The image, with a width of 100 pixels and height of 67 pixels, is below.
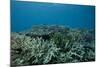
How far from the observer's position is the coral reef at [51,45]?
6.25 feet

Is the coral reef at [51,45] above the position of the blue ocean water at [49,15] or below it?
below

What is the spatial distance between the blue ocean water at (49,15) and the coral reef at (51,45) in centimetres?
6

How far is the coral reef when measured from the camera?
1905 millimetres

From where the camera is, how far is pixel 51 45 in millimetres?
2012

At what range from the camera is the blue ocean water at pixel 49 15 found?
6.20 feet

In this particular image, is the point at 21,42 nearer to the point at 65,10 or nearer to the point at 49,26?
the point at 49,26

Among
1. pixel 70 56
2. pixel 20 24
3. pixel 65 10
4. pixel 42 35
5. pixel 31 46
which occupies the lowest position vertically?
pixel 70 56

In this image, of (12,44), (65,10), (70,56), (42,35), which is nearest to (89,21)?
(65,10)

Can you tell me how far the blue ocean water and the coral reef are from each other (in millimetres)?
64

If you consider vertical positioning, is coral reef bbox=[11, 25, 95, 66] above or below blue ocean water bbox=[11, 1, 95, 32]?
below

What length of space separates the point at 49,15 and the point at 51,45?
0.36 meters

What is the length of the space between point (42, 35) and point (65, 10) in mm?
428

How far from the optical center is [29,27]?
1.93 m

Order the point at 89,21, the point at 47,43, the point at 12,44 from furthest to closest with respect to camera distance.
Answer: the point at 89,21 → the point at 47,43 → the point at 12,44
